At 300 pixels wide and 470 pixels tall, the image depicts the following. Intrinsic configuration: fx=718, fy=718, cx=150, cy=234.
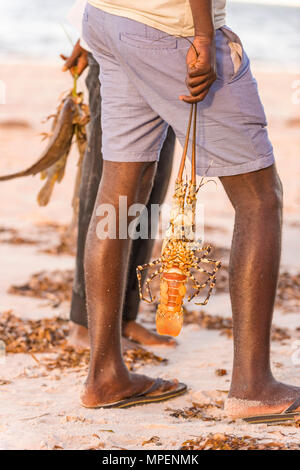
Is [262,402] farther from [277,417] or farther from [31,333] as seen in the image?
[31,333]

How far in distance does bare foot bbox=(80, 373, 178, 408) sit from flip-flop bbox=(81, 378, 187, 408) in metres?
0.01

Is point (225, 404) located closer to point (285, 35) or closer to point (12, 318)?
point (12, 318)

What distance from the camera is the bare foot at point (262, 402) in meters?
2.46

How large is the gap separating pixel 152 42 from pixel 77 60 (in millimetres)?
1066

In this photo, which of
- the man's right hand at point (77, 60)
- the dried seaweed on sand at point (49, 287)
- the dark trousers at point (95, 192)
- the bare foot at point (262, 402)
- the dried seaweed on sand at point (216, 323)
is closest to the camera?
the bare foot at point (262, 402)

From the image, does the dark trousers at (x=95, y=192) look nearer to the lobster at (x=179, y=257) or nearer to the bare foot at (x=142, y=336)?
the bare foot at (x=142, y=336)

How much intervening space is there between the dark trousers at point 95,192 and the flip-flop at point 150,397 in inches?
27.4

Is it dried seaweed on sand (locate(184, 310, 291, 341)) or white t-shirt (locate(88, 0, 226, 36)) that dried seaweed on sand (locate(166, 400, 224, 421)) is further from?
white t-shirt (locate(88, 0, 226, 36))

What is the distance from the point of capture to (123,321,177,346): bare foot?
135 inches

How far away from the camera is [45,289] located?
13.9ft

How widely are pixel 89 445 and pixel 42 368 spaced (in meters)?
0.94

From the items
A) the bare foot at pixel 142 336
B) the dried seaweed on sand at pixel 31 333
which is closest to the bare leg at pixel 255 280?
the bare foot at pixel 142 336

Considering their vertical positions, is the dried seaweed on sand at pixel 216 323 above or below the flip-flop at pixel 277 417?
above
